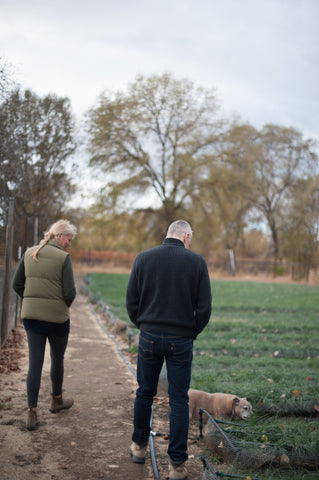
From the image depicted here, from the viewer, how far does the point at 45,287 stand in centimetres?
461

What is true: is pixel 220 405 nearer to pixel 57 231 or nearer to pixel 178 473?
pixel 178 473

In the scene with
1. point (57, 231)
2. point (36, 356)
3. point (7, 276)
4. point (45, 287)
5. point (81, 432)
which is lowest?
point (81, 432)

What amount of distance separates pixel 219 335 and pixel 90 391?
427 cm

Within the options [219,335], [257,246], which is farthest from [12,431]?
[257,246]

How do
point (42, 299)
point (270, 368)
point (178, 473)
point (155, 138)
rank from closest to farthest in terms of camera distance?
1. point (178, 473)
2. point (42, 299)
3. point (270, 368)
4. point (155, 138)

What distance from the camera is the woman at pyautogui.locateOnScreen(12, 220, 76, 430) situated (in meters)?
4.55

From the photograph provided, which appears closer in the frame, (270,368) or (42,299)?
(42,299)

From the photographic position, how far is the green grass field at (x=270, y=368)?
4332 millimetres

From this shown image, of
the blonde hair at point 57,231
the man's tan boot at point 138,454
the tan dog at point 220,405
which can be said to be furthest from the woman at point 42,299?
the tan dog at point 220,405

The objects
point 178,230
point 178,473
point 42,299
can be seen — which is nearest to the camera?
point 178,473

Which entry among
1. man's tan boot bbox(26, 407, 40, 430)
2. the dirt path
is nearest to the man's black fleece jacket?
the dirt path

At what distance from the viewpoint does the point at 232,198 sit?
35250 millimetres

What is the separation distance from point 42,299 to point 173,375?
1.59m

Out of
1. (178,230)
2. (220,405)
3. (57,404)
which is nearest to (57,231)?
(178,230)
